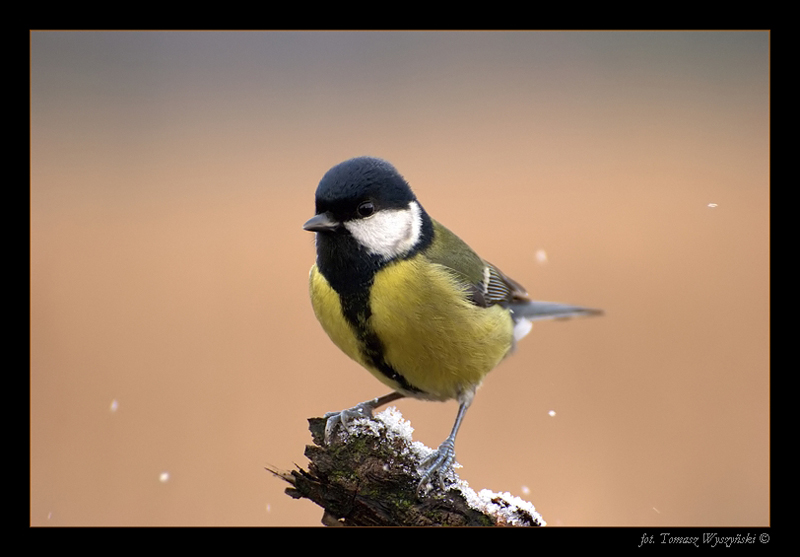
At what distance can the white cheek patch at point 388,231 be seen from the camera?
1760 mm

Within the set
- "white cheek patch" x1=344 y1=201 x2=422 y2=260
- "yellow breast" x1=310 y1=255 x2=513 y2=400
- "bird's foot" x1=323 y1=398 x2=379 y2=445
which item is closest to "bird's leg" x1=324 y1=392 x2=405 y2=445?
"bird's foot" x1=323 y1=398 x2=379 y2=445

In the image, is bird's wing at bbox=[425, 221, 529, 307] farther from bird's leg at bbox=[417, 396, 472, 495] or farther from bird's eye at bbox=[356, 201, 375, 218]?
bird's leg at bbox=[417, 396, 472, 495]

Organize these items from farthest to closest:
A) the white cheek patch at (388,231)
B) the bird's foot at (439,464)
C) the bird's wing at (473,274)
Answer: the bird's wing at (473,274) < the white cheek patch at (388,231) < the bird's foot at (439,464)

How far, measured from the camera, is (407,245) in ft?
6.14

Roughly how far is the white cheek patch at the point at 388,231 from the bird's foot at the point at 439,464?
0.53 m

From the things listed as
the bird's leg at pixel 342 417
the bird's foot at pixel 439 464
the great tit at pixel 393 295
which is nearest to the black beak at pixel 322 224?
the great tit at pixel 393 295

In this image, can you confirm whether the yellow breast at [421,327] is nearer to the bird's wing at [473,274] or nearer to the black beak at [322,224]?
the bird's wing at [473,274]

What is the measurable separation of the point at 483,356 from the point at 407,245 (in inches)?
15.7

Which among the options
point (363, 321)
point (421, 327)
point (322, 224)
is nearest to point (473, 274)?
point (421, 327)

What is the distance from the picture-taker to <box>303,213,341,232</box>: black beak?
5.49ft
